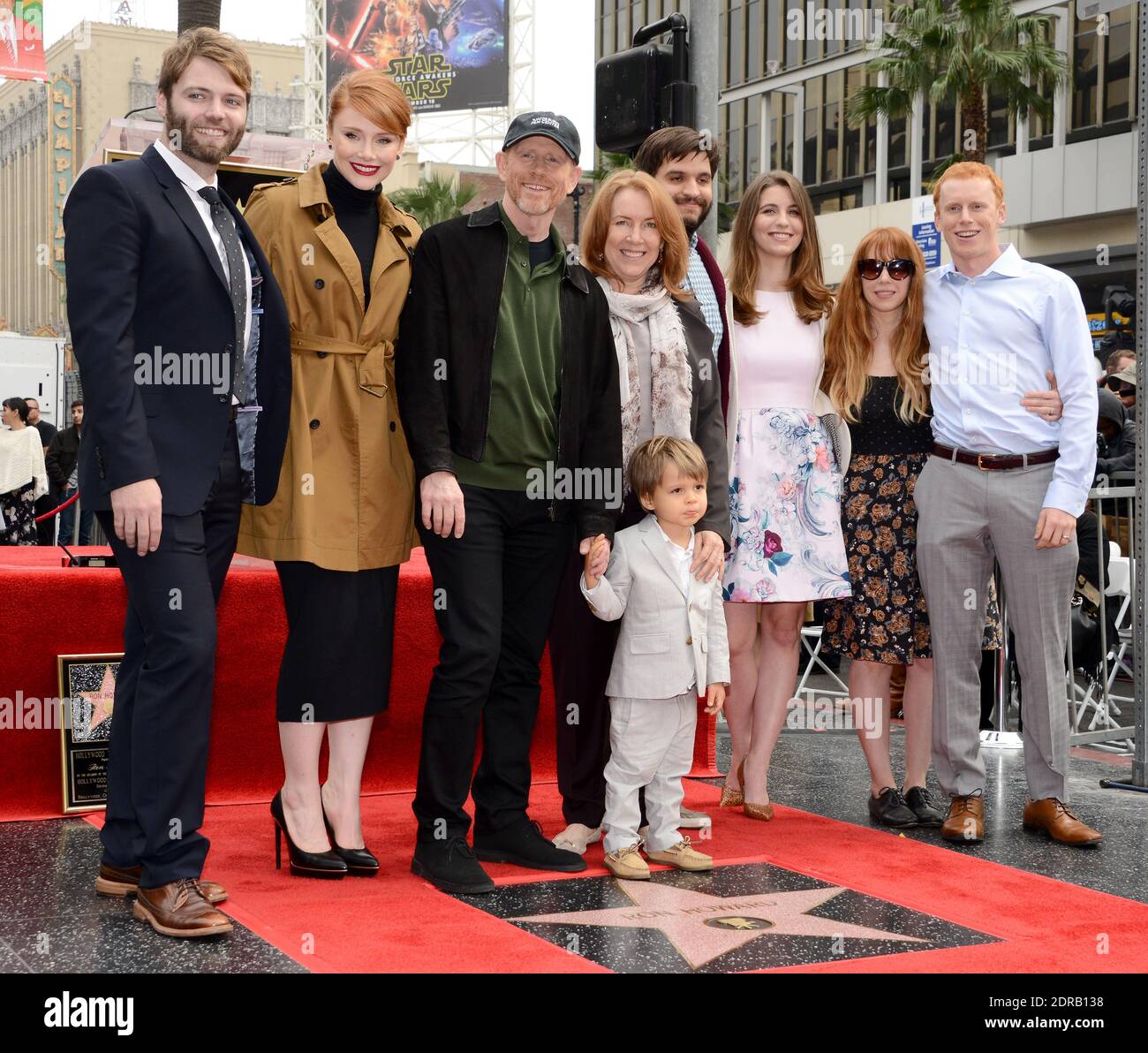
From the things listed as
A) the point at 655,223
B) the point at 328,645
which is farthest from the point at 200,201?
the point at 655,223

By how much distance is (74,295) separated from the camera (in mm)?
3451

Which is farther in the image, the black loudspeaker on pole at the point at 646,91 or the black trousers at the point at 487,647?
the black loudspeaker on pole at the point at 646,91

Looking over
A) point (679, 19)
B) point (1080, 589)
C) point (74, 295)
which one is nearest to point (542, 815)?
point (74, 295)

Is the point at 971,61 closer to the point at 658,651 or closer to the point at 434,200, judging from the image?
the point at 434,200

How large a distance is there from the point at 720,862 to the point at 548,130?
7.61 ft

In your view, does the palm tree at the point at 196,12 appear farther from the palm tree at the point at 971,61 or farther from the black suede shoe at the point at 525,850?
the palm tree at the point at 971,61

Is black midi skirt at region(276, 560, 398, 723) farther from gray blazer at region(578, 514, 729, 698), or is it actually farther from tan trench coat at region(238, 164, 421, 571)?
gray blazer at region(578, 514, 729, 698)

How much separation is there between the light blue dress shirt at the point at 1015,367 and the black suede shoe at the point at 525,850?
→ 1.98 meters

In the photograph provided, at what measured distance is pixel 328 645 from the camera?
13.2 ft

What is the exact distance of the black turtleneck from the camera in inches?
159

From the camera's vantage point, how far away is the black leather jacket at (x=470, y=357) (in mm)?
4008
